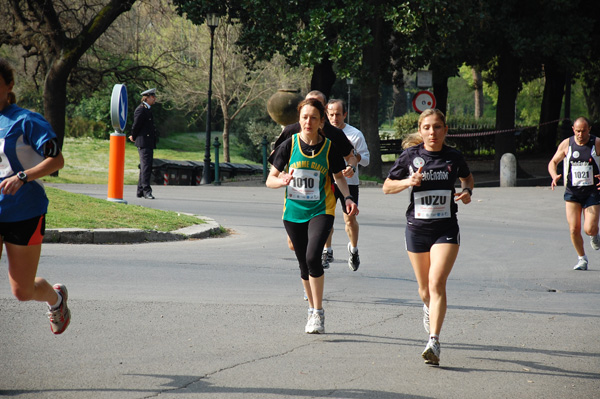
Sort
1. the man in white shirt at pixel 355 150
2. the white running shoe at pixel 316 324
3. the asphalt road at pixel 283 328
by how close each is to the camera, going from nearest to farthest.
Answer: the asphalt road at pixel 283 328 → the white running shoe at pixel 316 324 → the man in white shirt at pixel 355 150

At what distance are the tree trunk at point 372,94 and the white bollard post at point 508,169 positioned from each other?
13.6ft

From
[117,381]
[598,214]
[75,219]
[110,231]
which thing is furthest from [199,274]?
[598,214]

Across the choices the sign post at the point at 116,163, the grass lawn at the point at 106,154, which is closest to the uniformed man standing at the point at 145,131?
the sign post at the point at 116,163

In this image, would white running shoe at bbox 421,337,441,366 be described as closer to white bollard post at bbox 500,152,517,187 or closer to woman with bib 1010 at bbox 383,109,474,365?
woman with bib 1010 at bbox 383,109,474,365

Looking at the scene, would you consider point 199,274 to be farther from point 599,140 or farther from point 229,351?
point 599,140

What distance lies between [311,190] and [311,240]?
38 centimetres

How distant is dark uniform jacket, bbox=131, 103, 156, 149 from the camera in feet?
54.6

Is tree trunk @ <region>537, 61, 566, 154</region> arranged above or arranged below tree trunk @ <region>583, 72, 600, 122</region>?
below

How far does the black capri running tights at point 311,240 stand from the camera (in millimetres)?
6105

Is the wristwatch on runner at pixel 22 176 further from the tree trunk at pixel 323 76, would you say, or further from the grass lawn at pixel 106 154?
the grass lawn at pixel 106 154

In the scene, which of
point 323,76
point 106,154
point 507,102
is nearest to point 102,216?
point 323,76

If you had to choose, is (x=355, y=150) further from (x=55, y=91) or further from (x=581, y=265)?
(x=55, y=91)

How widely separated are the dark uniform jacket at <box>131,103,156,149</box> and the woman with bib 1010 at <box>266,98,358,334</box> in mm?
10862

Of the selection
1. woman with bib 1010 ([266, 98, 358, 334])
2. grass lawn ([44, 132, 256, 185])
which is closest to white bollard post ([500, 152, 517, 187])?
grass lawn ([44, 132, 256, 185])
